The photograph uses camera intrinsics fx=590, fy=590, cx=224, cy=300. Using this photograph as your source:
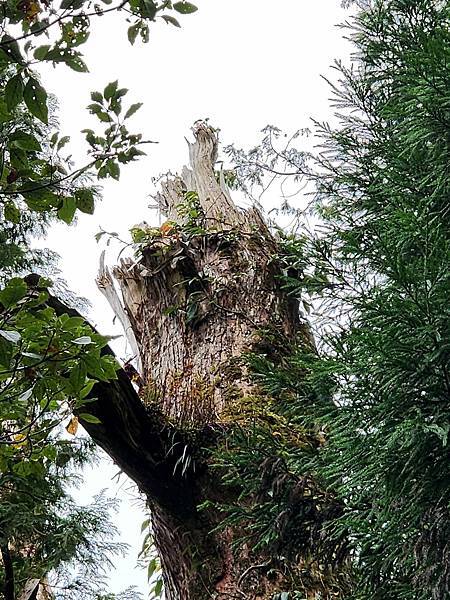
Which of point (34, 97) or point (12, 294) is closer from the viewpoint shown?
point (12, 294)

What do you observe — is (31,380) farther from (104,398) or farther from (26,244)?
(26,244)

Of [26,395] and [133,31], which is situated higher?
[133,31]

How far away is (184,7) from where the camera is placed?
1.18 meters

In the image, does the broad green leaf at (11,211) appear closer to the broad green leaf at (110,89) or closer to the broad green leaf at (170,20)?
the broad green leaf at (110,89)

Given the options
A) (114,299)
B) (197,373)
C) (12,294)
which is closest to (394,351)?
(12,294)

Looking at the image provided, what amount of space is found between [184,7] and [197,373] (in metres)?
1.31

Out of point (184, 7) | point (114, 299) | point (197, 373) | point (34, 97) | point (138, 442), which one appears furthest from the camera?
point (114, 299)

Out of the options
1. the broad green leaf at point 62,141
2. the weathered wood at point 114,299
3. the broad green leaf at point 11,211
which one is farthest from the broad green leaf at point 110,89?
the weathered wood at point 114,299

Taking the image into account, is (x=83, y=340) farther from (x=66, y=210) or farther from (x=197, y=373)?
(x=197, y=373)

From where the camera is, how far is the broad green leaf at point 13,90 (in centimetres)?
→ 104

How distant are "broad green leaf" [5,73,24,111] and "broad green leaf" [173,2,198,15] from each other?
1.15 ft

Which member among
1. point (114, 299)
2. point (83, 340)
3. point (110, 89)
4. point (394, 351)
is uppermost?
point (114, 299)

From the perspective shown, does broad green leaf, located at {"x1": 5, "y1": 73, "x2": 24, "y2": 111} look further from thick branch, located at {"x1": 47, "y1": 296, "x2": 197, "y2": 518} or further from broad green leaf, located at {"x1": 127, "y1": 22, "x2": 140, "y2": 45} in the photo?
thick branch, located at {"x1": 47, "y1": 296, "x2": 197, "y2": 518}

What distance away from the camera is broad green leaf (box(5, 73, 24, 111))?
1042mm
